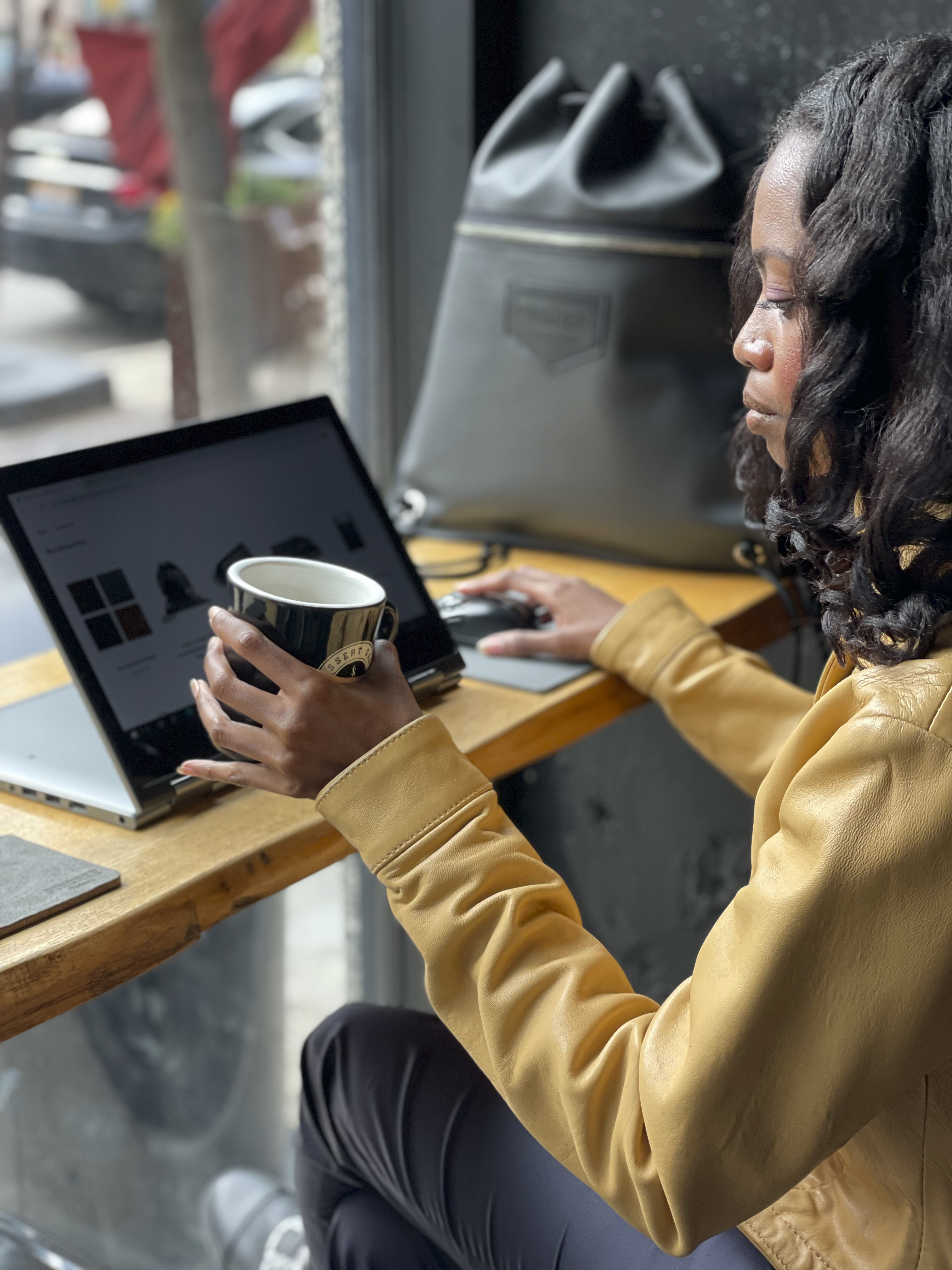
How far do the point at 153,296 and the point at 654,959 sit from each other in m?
1.10

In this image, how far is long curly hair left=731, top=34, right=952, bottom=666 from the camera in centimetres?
68

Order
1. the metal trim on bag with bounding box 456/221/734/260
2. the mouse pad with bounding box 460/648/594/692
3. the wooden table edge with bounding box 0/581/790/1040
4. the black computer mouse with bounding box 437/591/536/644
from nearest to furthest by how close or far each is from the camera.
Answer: the wooden table edge with bounding box 0/581/790/1040 → the mouse pad with bounding box 460/648/594/692 → the black computer mouse with bounding box 437/591/536/644 → the metal trim on bag with bounding box 456/221/734/260

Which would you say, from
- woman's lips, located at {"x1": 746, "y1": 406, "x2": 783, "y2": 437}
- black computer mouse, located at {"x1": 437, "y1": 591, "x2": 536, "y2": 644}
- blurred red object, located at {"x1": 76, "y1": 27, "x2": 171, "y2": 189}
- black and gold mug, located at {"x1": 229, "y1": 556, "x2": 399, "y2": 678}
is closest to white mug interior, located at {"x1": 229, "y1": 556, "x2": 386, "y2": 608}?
black and gold mug, located at {"x1": 229, "y1": 556, "x2": 399, "y2": 678}

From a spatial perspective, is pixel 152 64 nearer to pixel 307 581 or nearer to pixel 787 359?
pixel 307 581

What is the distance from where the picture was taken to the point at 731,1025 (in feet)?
2.18

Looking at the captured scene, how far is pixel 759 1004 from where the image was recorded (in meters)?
0.66

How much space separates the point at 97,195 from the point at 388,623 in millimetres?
810

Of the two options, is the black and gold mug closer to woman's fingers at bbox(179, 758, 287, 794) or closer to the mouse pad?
woman's fingers at bbox(179, 758, 287, 794)

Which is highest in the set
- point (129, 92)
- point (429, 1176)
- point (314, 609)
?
point (129, 92)

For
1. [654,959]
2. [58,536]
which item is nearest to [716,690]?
[58,536]

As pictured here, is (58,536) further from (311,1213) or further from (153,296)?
(153,296)

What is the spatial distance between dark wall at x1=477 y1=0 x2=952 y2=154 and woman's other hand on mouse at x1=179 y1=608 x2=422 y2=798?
93 cm

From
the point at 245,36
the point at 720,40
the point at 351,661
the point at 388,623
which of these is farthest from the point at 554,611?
the point at 245,36

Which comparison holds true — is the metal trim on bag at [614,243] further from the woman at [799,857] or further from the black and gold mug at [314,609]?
the black and gold mug at [314,609]
